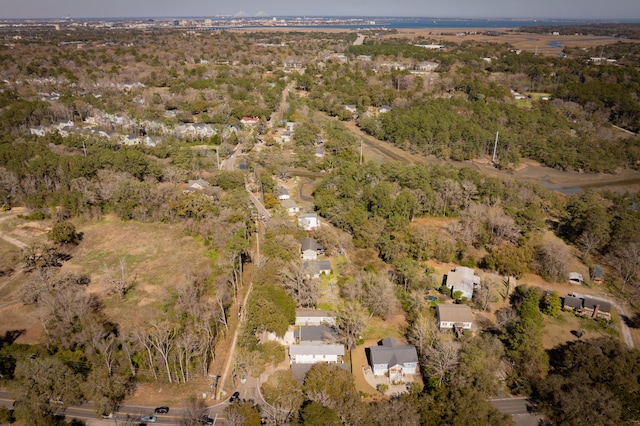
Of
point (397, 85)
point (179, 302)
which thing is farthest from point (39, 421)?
point (397, 85)

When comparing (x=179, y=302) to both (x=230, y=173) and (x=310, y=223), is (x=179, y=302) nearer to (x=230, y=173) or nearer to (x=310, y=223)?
(x=310, y=223)

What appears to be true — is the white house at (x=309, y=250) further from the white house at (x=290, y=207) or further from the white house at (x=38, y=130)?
the white house at (x=38, y=130)

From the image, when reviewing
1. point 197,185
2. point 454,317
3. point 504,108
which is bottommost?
Result: point 454,317

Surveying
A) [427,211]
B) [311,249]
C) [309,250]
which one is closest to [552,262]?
[427,211]

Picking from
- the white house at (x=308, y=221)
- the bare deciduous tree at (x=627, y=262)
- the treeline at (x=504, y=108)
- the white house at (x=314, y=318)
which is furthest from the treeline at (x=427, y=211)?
the treeline at (x=504, y=108)

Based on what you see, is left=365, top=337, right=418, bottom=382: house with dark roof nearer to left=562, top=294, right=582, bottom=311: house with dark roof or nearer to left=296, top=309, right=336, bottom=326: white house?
left=296, top=309, right=336, bottom=326: white house

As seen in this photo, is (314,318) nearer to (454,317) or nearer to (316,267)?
(316,267)

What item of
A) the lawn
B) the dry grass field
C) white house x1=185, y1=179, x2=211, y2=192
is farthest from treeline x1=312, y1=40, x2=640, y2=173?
the dry grass field
